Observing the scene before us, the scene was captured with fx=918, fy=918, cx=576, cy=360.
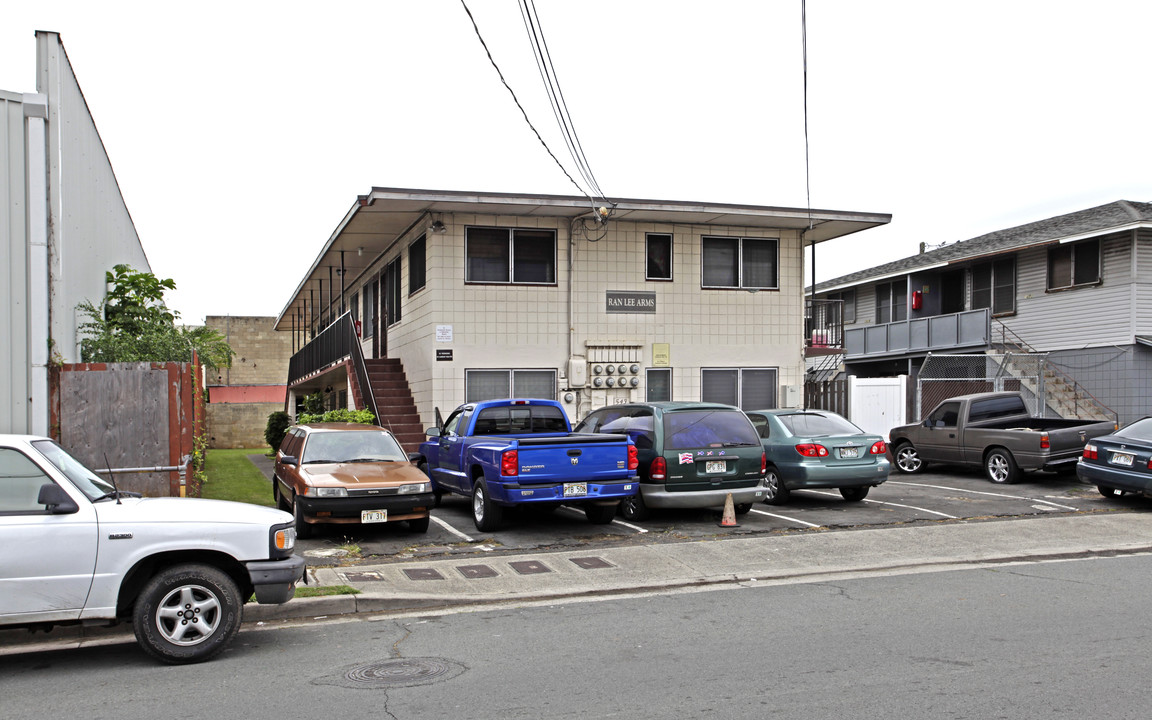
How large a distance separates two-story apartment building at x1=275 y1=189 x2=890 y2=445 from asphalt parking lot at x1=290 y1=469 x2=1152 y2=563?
4.22m

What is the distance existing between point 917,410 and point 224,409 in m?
26.6

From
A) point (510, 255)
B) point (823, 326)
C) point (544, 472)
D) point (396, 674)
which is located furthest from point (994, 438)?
point (396, 674)

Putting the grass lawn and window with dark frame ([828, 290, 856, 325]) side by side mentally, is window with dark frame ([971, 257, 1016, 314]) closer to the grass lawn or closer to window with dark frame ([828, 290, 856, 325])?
window with dark frame ([828, 290, 856, 325])

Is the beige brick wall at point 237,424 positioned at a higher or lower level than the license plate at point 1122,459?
lower

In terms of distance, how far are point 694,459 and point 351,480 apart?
4.63 m

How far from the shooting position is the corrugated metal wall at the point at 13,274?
10.5 meters

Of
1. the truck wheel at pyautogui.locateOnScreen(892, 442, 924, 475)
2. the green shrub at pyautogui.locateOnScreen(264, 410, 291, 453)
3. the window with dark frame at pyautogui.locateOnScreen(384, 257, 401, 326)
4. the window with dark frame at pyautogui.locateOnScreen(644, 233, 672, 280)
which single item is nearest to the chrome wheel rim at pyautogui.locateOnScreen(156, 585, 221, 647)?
the window with dark frame at pyautogui.locateOnScreen(644, 233, 672, 280)

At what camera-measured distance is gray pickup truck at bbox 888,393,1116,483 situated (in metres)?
17.0

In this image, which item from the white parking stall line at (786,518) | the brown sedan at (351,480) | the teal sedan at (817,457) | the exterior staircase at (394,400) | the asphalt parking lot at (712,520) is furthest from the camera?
the exterior staircase at (394,400)

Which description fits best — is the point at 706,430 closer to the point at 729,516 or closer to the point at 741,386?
the point at 729,516

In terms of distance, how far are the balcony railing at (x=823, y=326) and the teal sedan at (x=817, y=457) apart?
305 inches

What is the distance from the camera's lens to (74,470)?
682cm

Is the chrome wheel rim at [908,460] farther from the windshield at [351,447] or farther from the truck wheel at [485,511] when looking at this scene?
the windshield at [351,447]

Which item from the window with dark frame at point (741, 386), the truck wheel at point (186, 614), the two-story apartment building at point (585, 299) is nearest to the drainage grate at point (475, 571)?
the truck wheel at point (186, 614)
